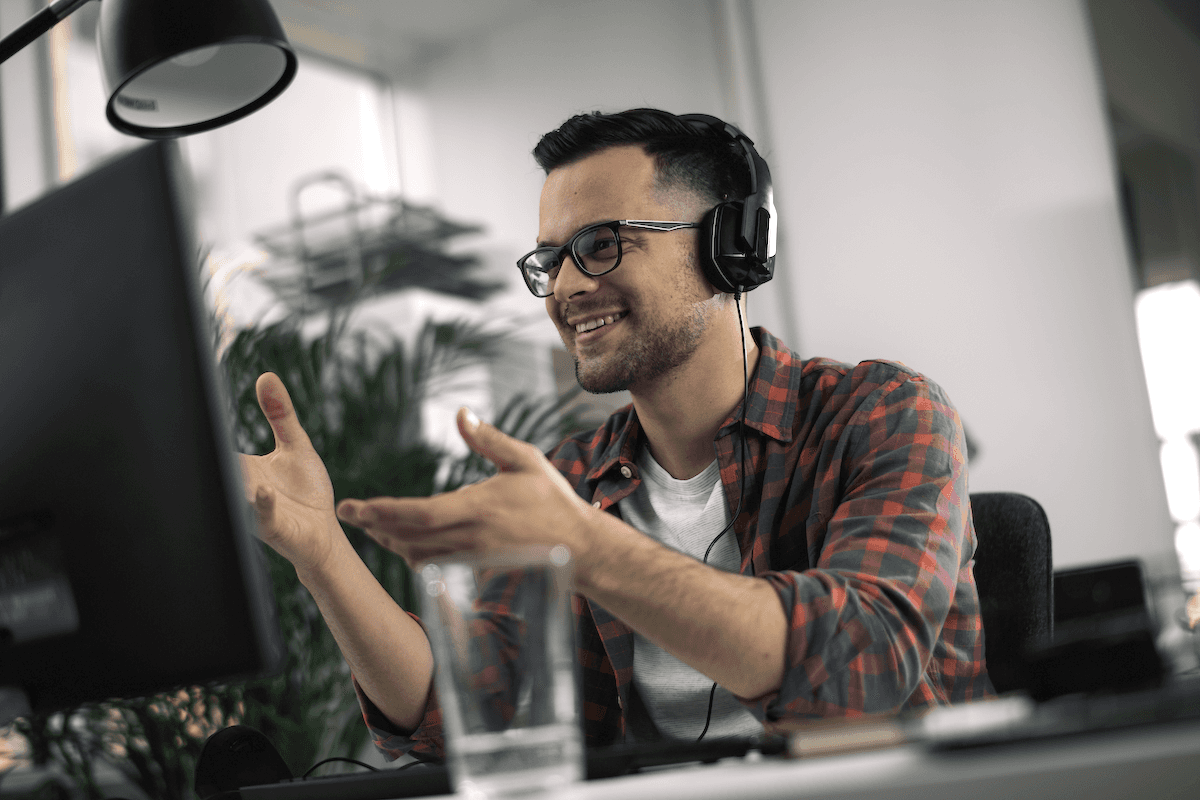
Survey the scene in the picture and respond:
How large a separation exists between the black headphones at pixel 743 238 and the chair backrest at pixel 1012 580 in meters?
0.43

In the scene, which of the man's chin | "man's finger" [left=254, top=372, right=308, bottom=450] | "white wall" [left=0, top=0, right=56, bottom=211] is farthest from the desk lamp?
"white wall" [left=0, top=0, right=56, bottom=211]

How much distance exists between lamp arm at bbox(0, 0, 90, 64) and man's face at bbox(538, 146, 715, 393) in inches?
25.4

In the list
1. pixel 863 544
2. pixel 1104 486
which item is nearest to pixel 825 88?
pixel 1104 486

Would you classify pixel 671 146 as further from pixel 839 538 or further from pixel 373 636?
pixel 373 636

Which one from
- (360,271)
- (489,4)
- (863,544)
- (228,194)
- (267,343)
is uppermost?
(489,4)

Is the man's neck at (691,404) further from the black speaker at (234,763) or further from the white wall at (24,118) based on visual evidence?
the white wall at (24,118)

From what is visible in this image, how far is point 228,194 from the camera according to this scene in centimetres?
258

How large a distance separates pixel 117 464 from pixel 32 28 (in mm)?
681

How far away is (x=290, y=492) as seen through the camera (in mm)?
901

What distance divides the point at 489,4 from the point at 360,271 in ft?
2.66

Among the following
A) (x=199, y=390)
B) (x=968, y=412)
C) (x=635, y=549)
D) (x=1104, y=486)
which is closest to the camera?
(x=199, y=390)

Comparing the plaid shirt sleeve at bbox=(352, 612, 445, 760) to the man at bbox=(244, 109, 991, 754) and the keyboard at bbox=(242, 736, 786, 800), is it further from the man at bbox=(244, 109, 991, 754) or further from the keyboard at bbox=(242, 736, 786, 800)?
the keyboard at bbox=(242, 736, 786, 800)

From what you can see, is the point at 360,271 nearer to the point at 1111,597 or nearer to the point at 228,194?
the point at 228,194

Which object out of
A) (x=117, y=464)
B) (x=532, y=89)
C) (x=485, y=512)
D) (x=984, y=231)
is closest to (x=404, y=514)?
(x=485, y=512)
